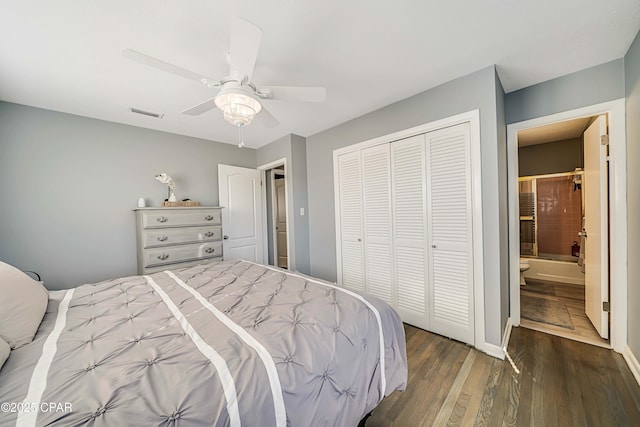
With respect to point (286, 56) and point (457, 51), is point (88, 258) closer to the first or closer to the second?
point (286, 56)

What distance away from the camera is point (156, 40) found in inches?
59.1

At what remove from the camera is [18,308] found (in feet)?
3.40

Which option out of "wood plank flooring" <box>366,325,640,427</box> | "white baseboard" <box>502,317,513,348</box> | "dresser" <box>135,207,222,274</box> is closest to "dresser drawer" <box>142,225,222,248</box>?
"dresser" <box>135,207,222,274</box>

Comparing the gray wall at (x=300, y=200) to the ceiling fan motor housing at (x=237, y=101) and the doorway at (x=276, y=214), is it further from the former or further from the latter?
the ceiling fan motor housing at (x=237, y=101)

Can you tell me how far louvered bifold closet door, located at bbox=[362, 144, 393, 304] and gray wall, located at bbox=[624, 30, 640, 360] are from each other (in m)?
1.75

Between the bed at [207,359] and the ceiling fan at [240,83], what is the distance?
1233mm

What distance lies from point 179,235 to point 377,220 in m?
2.41

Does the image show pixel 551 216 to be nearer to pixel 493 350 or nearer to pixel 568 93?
pixel 568 93

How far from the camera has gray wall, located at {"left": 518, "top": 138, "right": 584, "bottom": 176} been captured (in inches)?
144

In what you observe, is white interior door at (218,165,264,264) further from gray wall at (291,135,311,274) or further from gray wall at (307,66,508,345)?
gray wall at (307,66,508,345)

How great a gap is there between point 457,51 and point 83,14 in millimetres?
2410

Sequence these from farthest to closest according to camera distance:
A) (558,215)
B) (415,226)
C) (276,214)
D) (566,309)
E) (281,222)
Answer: (281,222), (276,214), (558,215), (566,309), (415,226)

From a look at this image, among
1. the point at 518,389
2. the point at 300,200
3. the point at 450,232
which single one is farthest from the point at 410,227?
the point at 300,200

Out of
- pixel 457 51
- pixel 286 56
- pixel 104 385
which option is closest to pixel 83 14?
pixel 286 56
